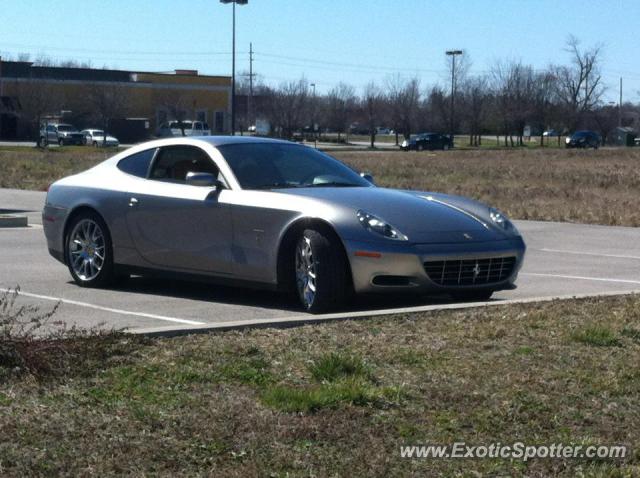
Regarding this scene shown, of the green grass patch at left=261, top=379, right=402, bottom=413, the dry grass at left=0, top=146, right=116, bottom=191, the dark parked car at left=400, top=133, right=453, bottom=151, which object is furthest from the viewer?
the dark parked car at left=400, top=133, right=453, bottom=151

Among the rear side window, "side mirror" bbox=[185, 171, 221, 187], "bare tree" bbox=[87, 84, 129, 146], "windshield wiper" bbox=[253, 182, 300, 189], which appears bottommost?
"windshield wiper" bbox=[253, 182, 300, 189]

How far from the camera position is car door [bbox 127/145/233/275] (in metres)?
9.65

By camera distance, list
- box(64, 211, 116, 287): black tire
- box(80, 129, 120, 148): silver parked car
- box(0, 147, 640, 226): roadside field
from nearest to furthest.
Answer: box(64, 211, 116, 287): black tire → box(0, 147, 640, 226): roadside field → box(80, 129, 120, 148): silver parked car

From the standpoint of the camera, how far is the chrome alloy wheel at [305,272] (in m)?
8.97

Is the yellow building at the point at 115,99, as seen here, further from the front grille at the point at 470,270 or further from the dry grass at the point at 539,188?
the front grille at the point at 470,270

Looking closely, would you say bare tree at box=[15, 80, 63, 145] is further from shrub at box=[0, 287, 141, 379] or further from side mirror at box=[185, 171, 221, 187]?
shrub at box=[0, 287, 141, 379]

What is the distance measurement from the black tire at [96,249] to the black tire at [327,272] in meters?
2.31

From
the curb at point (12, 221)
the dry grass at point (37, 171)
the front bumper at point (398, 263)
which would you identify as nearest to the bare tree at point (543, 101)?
the dry grass at point (37, 171)

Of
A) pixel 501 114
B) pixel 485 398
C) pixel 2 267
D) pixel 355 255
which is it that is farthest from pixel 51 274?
pixel 501 114

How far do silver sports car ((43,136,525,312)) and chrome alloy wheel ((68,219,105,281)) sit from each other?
0.5 inches

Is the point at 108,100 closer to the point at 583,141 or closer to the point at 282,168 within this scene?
the point at 583,141

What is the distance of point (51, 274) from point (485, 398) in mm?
6688

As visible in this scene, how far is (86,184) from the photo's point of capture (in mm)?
10758

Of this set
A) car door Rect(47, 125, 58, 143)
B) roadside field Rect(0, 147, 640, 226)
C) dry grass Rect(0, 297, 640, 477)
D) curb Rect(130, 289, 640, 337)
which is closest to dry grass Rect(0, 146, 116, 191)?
roadside field Rect(0, 147, 640, 226)
